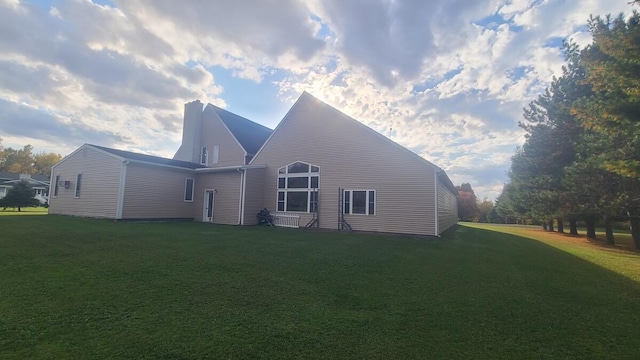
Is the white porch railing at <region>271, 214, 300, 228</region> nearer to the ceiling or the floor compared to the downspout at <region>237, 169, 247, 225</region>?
nearer to the floor

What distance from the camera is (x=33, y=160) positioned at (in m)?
60.4

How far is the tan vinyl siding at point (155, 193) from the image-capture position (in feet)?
50.6

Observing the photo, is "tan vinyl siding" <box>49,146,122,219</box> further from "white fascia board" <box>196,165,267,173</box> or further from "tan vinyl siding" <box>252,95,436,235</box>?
"tan vinyl siding" <box>252,95,436,235</box>

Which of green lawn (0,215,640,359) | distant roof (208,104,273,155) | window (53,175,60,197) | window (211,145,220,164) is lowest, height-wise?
green lawn (0,215,640,359)

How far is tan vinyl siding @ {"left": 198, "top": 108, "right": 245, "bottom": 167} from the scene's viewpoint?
20.8 meters

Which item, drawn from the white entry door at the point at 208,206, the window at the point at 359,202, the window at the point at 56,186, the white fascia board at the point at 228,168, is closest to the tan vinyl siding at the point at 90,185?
the window at the point at 56,186

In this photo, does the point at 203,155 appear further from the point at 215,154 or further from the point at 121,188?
the point at 121,188

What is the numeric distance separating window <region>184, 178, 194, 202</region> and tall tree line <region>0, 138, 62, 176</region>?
60.2 m

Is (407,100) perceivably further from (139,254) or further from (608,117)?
(139,254)

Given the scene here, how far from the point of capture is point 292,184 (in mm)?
17203

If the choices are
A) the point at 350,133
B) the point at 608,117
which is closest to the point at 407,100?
the point at 350,133

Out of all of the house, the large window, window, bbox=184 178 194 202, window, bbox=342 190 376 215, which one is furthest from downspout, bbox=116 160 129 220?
window, bbox=342 190 376 215

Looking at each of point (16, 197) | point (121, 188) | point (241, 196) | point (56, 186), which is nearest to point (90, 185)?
point (121, 188)

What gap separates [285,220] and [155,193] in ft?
24.6
